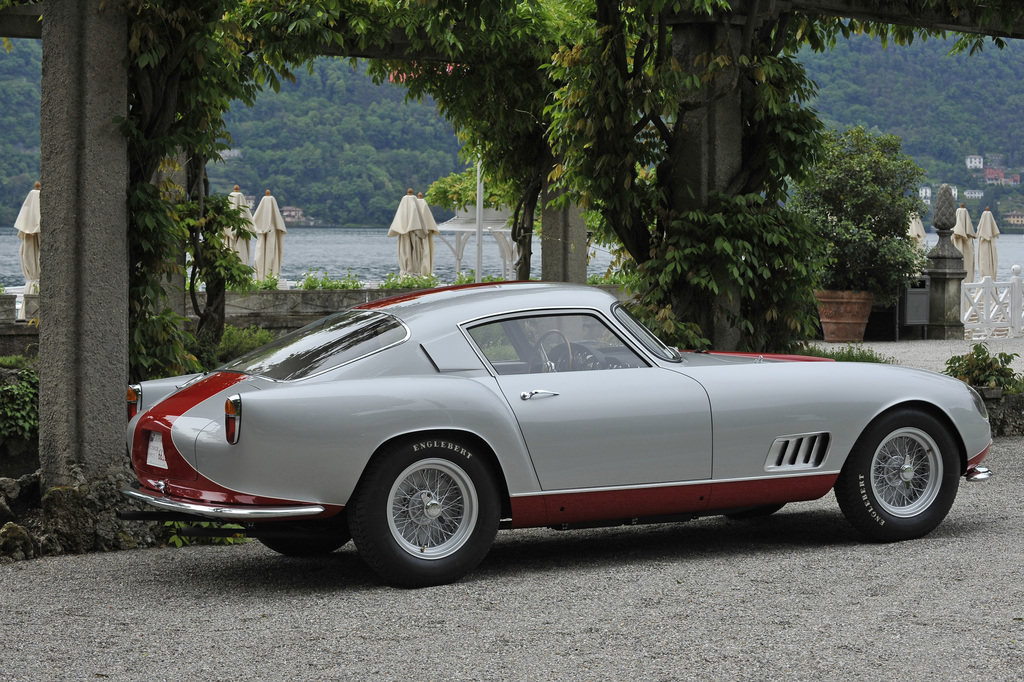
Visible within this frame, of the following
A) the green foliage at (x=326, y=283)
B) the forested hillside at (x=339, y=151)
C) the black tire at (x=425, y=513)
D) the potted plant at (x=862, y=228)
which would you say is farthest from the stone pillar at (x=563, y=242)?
the forested hillside at (x=339, y=151)

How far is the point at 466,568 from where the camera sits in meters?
5.34

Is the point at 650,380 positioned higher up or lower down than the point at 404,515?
higher up

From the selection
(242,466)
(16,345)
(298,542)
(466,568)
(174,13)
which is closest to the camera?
(242,466)

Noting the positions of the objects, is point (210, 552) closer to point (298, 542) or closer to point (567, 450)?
point (298, 542)

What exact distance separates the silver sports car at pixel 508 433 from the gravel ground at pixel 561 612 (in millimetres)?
283

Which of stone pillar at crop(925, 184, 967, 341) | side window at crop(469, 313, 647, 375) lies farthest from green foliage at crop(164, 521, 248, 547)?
stone pillar at crop(925, 184, 967, 341)

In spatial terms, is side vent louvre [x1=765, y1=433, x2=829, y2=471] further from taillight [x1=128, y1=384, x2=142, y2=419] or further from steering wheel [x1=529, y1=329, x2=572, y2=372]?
taillight [x1=128, y1=384, x2=142, y2=419]

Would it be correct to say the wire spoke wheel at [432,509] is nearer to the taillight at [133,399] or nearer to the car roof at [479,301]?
the car roof at [479,301]

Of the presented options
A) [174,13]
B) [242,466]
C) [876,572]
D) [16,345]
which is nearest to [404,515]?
[242,466]

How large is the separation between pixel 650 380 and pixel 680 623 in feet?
4.56

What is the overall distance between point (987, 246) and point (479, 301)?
2208cm

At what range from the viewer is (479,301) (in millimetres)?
5758

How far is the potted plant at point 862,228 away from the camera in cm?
1828

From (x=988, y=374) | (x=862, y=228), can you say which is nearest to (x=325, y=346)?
(x=988, y=374)
